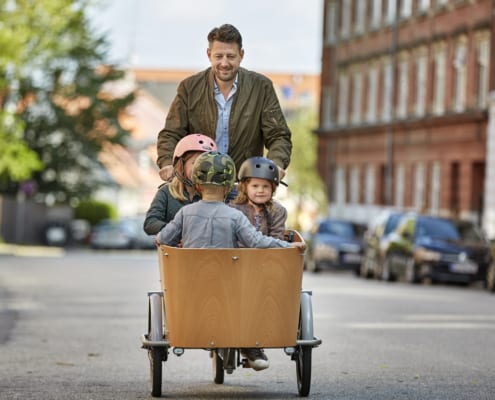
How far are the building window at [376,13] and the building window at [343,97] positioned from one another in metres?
4.30

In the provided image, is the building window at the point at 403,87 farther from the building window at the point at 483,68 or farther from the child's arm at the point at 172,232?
the child's arm at the point at 172,232

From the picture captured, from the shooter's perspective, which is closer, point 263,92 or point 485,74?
point 263,92

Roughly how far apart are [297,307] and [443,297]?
18.6 metres

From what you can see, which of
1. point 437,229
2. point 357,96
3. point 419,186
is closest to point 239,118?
point 437,229

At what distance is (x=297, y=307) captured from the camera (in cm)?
1041

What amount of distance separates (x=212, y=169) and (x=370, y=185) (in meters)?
59.1

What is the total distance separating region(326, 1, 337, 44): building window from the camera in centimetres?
7519

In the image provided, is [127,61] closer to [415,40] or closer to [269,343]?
[415,40]

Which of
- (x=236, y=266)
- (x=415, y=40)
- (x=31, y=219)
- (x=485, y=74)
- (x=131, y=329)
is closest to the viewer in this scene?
(x=236, y=266)

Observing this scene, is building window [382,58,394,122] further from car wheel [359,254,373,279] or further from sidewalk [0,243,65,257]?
car wheel [359,254,373,279]

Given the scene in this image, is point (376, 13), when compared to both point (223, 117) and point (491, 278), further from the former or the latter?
point (223, 117)

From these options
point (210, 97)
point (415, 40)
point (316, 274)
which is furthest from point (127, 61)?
point (210, 97)

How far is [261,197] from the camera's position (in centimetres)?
1069

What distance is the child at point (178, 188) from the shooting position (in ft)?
35.4
